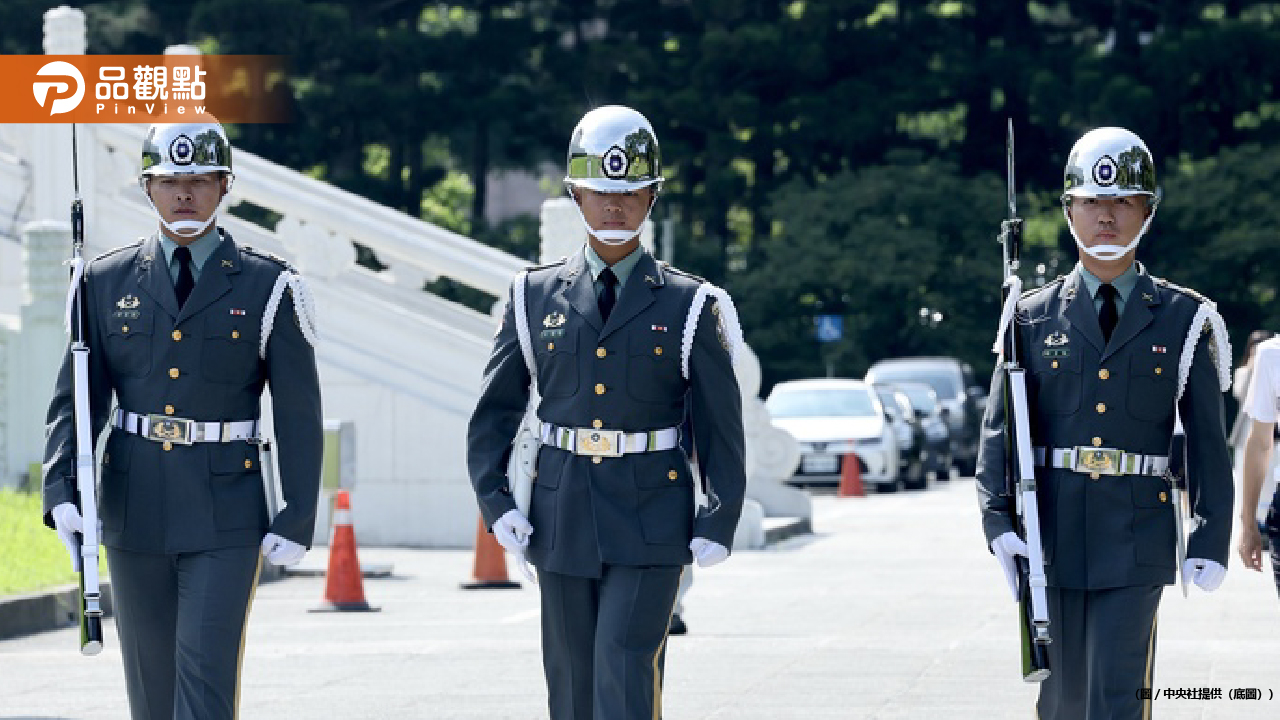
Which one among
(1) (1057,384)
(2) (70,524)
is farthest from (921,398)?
(2) (70,524)

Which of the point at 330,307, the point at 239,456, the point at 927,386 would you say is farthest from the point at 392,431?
the point at 927,386

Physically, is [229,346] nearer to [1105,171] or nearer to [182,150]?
[182,150]

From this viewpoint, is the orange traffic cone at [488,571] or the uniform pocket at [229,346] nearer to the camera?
the uniform pocket at [229,346]

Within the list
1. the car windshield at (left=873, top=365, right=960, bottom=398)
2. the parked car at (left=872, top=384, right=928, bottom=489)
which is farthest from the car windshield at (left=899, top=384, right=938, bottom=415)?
the parked car at (left=872, top=384, right=928, bottom=489)

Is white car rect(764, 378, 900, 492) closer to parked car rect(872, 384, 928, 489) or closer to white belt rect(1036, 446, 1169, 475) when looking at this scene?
parked car rect(872, 384, 928, 489)

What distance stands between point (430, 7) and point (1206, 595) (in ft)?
125

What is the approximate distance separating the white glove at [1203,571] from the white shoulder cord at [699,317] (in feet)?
4.80

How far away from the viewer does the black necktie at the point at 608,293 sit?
7.95 m

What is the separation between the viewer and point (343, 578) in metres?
16.6

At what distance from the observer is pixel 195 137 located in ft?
26.5

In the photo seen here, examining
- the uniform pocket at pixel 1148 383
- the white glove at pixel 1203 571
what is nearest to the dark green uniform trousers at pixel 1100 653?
the white glove at pixel 1203 571

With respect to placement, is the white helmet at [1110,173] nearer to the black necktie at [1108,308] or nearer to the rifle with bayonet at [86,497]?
the black necktie at [1108,308]

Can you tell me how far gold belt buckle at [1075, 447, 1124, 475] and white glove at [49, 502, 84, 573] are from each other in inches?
114

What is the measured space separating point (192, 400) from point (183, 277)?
392 mm
